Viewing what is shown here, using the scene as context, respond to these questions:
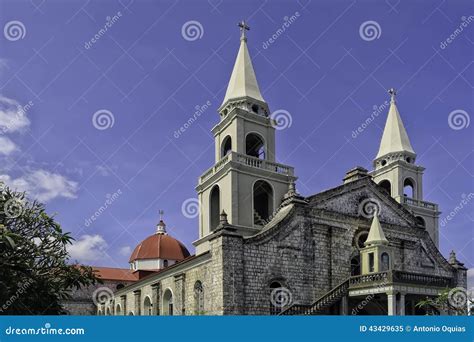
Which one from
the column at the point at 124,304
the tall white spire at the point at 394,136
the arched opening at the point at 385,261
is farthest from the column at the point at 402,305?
the column at the point at 124,304

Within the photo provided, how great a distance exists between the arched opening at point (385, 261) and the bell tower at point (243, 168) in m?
6.36

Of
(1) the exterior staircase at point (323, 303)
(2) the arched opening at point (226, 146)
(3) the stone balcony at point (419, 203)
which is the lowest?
(1) the exterior staircase at point (323, 303)

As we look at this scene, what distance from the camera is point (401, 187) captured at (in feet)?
133

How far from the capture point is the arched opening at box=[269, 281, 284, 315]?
26094 mm

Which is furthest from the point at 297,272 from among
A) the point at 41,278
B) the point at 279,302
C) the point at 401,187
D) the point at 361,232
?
the point at 401,187

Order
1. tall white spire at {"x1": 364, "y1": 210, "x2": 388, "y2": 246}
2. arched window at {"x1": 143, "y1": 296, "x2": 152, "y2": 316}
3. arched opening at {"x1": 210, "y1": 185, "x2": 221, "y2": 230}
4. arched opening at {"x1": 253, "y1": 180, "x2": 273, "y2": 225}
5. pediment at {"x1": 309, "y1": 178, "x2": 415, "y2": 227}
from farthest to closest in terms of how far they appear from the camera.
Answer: arched window at {"x1": 143, "y1": 296, "x2": 152, "y2": 316}, arched opening at {"x1": 210, "y1": 185, "x2": 221, "y2": 230}, arched opening at {"x1": 253, "y1": 180, "x2": 273, "y2": 225}, pediment at {"x1": 309, "y1": 178, "x2": 415, "y2": 227}, tall white spire at {"x1": 364, "y1": 210, "x2": 388, "y2": 246}

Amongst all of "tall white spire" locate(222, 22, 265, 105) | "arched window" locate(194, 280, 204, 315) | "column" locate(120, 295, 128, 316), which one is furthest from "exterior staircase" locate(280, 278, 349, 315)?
"column" locate(120, 295, 128, 316)

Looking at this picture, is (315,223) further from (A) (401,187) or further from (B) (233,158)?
(A) (401,187)

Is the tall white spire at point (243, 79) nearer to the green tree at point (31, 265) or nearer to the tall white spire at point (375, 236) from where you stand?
the tall white spire at point (375, 236)

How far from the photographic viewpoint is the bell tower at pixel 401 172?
131 ft

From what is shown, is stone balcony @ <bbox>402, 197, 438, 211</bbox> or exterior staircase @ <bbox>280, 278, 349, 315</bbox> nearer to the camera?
exterior staircase @ <bbox>280, 278, 349, 315</bbox>

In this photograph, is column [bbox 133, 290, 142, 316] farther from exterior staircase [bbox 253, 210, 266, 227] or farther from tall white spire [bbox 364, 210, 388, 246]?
tall white spire [bbox 364, 210, 388, 246]

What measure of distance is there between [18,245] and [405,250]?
77.9 feet

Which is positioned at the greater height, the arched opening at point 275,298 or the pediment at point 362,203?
the pediment at point 362,203
